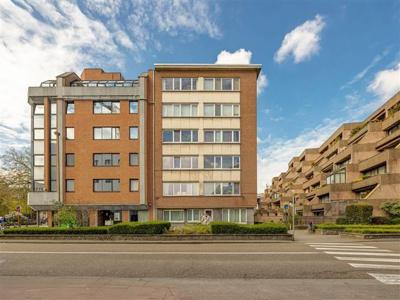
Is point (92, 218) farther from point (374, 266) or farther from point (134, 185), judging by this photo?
point (374, 266)

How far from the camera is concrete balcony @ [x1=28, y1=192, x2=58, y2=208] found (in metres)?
31.7

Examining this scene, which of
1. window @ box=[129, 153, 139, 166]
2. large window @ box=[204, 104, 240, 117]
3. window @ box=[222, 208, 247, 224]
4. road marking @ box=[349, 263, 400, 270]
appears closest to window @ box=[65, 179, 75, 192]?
window @ box=[129, 153, 139, 166]

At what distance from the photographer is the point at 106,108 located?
33.5m

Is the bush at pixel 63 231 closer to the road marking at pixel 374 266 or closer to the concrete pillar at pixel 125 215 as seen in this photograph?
the concrete pillar at pixel 125 215

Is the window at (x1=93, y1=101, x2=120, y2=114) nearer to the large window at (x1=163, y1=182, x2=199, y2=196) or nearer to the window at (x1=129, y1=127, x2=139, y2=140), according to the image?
the window at (x1=129, y1=127, x2=139, y2=140)

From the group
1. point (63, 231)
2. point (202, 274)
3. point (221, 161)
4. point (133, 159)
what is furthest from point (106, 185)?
point (202, 274)

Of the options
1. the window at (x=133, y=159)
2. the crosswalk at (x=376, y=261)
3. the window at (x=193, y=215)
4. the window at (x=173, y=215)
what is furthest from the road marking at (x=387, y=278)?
the window at (x=133, y=159)

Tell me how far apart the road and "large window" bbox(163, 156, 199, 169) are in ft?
59.8

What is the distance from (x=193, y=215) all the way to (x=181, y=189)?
3.09 metres

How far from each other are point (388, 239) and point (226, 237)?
35.1ft

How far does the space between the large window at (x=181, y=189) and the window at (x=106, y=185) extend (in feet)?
Result: 17.4

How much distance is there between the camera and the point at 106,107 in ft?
110

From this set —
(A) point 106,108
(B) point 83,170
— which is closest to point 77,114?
(A) point 106,108

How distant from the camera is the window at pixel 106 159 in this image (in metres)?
32.8
